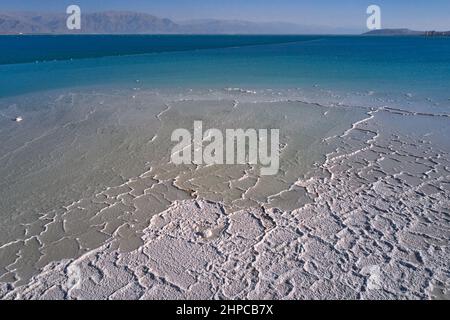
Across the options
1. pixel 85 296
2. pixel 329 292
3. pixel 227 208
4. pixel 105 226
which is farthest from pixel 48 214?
pixel 329 292

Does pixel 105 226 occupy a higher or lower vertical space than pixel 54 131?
lower

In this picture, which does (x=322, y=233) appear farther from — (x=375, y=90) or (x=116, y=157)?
(x=375, y=90)

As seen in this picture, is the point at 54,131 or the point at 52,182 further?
the point at 54,131

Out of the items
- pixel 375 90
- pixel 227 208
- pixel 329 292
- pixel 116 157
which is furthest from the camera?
pixel 375 90

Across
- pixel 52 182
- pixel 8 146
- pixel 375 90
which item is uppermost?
pixel 375 90

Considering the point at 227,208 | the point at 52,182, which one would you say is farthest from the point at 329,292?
the point at 52,182

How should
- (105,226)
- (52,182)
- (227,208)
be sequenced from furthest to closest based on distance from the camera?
(52,182)
(227,208)
(105,226)
